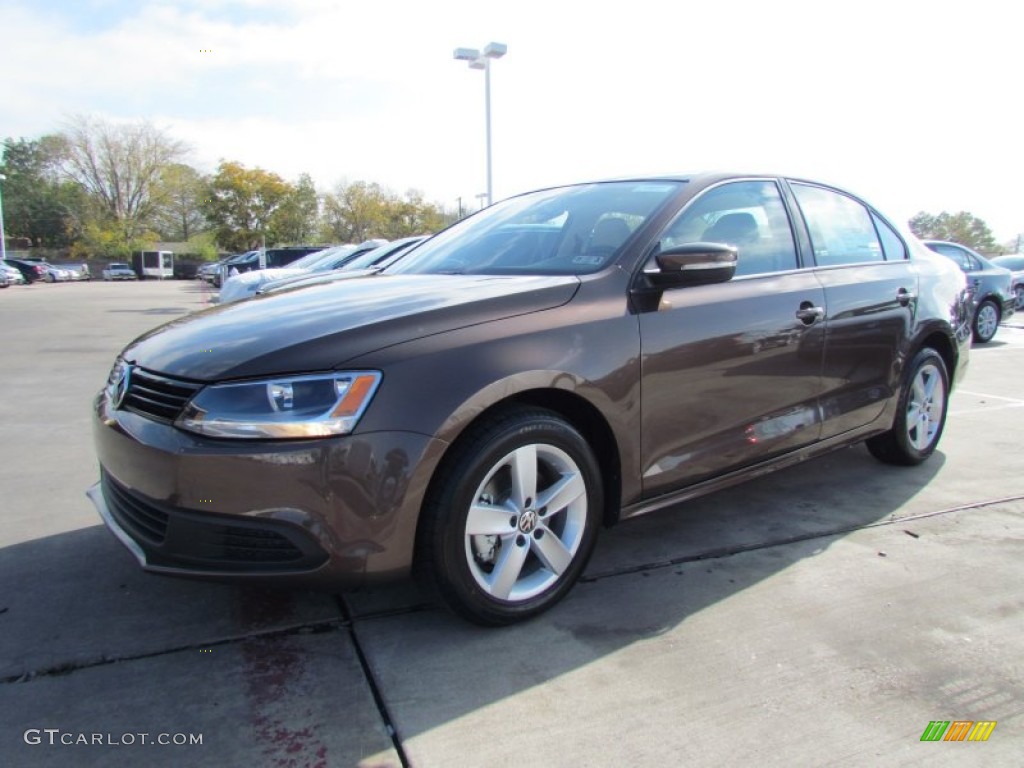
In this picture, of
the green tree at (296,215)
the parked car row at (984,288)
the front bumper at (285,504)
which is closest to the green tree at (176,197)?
the green tree at (296,215)

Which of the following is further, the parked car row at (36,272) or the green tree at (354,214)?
the green tree at (354,214)

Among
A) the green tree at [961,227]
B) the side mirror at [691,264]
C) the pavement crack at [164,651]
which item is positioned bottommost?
the pavement crack at [164,651]

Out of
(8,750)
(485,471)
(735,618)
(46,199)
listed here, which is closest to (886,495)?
(735,618)

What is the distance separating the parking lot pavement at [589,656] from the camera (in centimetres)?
206

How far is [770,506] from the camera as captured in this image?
3.95 meters

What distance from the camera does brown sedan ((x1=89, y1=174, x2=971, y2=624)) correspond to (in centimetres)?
221

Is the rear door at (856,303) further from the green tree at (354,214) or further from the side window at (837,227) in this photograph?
the green tree at (354,214)

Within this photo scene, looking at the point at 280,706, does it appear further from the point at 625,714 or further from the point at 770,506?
the point at 770,506

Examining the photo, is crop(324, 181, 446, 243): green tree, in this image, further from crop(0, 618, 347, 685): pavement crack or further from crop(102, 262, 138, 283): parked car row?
crop(0, 618, 347, 685): pavement crack

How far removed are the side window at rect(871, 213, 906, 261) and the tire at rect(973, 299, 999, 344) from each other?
8.61 meters

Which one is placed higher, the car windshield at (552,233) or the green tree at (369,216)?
the green tree at (369,216)

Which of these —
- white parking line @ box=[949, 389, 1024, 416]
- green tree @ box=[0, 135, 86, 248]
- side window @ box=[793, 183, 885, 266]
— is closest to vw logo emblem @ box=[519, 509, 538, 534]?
side window @ box=[793, 183, 885, 266]

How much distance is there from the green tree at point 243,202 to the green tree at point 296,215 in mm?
387

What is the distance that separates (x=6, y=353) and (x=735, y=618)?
10.3 meters
